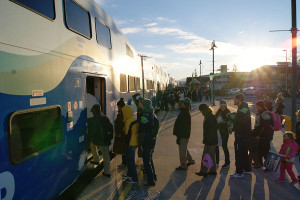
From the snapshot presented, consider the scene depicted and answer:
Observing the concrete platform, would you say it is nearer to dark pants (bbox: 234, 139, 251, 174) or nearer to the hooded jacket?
dark pants (bbox: 234, 139, 251, 174)

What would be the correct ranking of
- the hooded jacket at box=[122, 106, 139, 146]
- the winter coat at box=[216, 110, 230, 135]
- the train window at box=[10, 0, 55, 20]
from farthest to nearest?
the winter coat at box=[216, 110, 230, 135] → the hooded jacket at box=[122, 106, 139, 146] → the train window at box=[10, 0, 55, 20]

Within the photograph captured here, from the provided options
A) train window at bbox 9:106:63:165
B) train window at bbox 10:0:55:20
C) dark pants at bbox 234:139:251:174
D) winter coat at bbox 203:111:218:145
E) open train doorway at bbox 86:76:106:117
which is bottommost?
dark pants at bbox 234:139:251:174

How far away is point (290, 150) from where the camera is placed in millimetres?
5117

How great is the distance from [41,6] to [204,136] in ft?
13.4

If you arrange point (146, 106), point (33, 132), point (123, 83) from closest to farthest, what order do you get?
point (33, 132), point (146, 106), point (123, 83)

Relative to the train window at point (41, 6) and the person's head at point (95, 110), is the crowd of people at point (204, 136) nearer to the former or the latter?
the person's head at point (95, 110)

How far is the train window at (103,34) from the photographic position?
5.94 meters

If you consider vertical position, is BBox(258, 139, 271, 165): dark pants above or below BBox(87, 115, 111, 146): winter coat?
below

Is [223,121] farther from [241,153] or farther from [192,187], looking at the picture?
[192,187]

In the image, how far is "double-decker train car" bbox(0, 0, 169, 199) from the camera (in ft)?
9.31

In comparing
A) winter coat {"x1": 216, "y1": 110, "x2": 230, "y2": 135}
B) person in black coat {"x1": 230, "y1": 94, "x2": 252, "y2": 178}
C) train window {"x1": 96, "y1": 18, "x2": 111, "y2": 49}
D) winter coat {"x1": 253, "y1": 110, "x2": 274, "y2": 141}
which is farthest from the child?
train window {"x1": 96, "y1": 18, "x2": 111, "y2": 49}

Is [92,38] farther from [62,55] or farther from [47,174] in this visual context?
[47,174]

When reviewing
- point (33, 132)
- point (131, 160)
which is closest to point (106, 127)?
point (131, 160)

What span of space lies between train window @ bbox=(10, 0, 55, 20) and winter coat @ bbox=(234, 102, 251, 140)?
4112 millimetres
